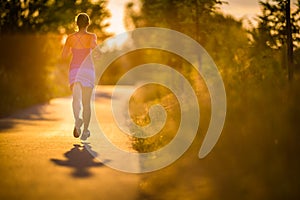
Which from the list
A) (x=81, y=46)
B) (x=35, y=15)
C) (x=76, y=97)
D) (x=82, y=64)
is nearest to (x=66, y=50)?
(x=81, y=46)

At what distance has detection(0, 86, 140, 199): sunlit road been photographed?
24.8 ft

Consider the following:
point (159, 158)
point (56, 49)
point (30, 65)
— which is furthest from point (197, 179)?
point (56, 49)

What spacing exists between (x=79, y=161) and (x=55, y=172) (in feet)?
3.68

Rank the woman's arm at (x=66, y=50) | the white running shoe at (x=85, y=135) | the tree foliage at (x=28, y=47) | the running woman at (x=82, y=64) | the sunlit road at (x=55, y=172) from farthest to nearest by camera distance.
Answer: the tree foliage at (x=28, y=47) < the white running shoe at (x=85, y=135) < the woman's arm at (x=66, y=50) < the running woman at (x=82, y=64) < the sunlit road at (x=55, y=172)

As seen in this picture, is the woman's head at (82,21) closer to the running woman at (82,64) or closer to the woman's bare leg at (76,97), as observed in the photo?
the running woman at (82,64)

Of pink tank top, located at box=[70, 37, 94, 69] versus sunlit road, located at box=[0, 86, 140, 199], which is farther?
pink tank top, located at box=[70, 37, 94, 69]

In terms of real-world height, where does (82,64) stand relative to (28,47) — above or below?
below

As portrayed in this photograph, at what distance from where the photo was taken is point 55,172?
8.98 meters

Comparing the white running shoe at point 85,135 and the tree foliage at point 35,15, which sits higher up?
the tree foliage at point 35,15

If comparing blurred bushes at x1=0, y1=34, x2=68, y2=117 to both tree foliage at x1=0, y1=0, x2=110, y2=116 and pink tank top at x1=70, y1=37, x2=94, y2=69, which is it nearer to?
tree foliage at x1=0, y1=0, x2=110, y2=116

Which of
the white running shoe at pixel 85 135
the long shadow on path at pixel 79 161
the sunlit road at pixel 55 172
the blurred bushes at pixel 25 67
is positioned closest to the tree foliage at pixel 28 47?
the blurred bushes at pixel 25 67

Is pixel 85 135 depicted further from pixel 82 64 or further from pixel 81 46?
pixel 81 46

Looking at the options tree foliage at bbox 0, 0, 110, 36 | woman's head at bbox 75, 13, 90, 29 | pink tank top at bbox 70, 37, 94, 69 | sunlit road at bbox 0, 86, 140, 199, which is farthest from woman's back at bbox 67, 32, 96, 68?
tree foliage at bbox 0, 0, 110, 36

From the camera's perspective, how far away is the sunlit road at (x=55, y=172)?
7555mm
